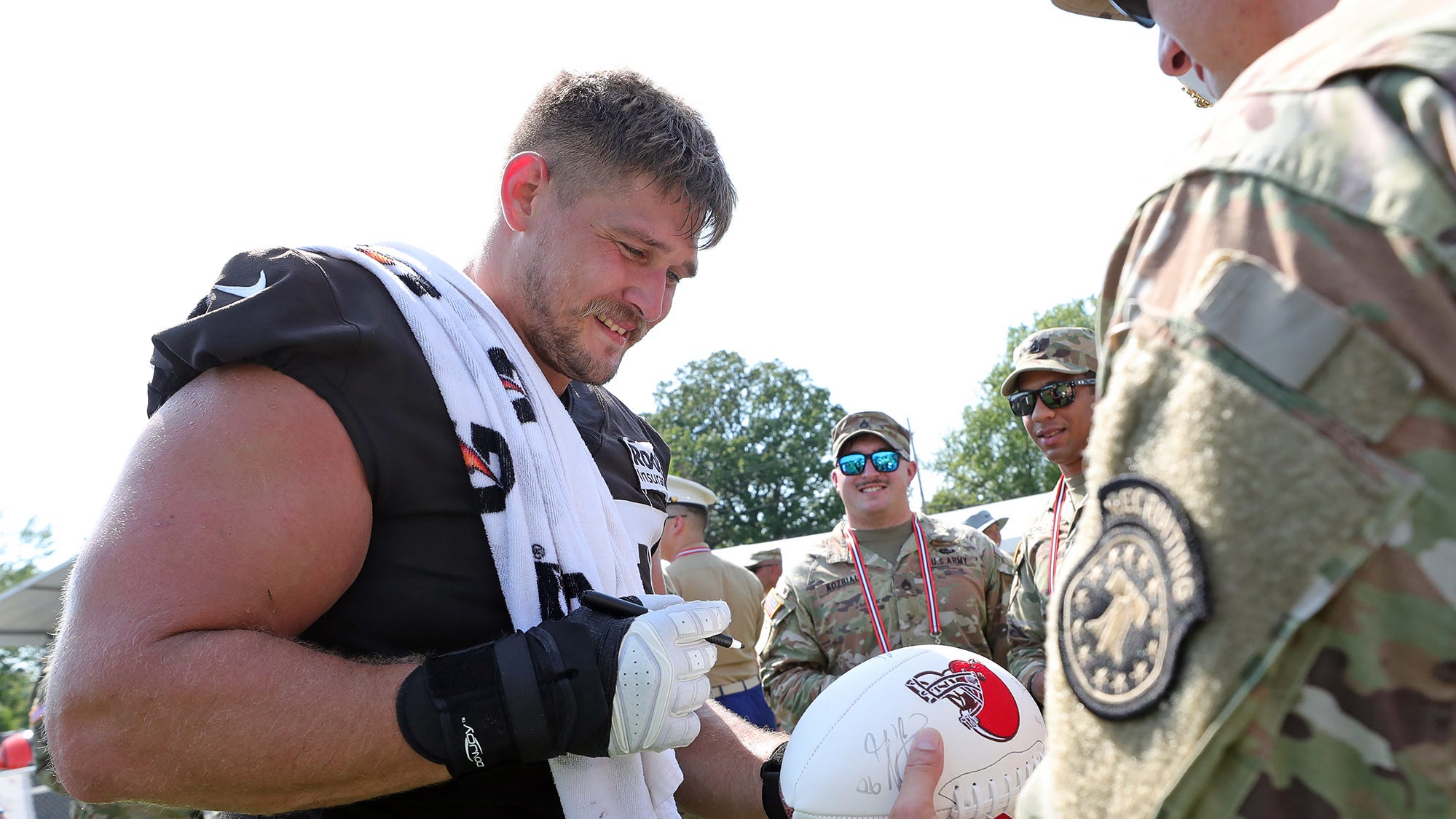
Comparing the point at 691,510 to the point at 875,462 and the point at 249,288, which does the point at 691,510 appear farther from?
the point at 249,288

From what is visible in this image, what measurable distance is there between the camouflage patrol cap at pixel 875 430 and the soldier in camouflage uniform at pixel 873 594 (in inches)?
4.1

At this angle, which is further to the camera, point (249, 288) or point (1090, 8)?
point (1090, 8)

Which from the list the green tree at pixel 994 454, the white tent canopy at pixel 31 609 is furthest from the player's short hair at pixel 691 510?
the green tree at pixel 994 454

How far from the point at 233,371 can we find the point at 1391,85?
174cm

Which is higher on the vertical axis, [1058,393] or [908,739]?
[1058,393]

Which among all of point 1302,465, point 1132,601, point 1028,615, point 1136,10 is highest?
point 1136,10

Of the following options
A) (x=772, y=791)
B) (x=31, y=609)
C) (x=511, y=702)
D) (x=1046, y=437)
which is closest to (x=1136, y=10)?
(x=511, y=702)

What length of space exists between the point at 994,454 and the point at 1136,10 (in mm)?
54361

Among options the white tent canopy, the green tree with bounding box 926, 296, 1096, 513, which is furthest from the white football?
the green tree with bounding box 926, 296, 1096, 513

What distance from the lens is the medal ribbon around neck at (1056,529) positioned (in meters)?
4.42

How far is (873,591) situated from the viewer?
5.46 meters

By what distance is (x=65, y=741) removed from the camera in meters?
1.55

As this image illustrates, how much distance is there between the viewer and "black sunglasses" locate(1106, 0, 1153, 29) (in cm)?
167
